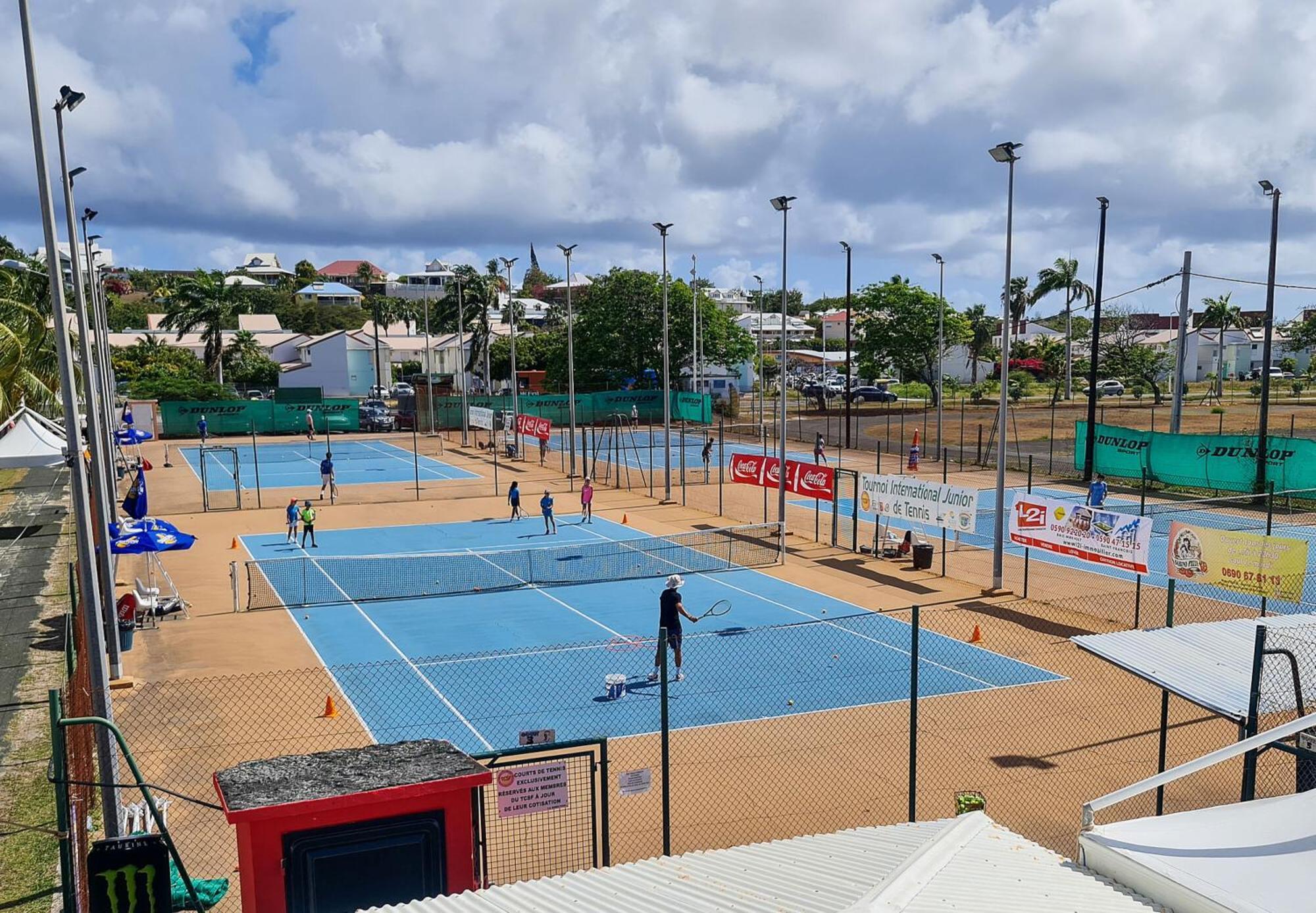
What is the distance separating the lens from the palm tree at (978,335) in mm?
101625

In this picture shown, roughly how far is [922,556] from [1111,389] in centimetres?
7332

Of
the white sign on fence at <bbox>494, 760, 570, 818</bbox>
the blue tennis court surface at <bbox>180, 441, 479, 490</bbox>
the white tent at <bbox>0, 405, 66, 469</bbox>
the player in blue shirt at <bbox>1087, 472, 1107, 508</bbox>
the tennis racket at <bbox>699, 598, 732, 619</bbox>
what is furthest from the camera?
the blue tennis court surface at <bbox>180, 441, 479, 490</bbox>

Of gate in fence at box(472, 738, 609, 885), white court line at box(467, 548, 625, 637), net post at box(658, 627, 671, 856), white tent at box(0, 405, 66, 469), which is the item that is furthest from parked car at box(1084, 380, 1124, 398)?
net post at box(658, 627, 671, 856)

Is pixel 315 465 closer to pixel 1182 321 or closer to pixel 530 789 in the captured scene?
pixel 1182 321

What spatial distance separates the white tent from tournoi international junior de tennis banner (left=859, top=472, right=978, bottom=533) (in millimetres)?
19931

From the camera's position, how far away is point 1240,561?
61.7ft

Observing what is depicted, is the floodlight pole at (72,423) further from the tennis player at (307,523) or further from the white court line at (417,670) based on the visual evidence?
the tennis player at (307,523)

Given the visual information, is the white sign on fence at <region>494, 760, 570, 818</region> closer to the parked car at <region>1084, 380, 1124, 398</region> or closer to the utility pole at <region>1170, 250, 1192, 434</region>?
A: the utility pole at <region>1170, 250, 1192, 434</region>

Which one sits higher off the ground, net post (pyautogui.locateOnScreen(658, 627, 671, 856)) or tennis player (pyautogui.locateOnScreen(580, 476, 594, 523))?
net post (pyautogui.locateOnScreen(658, 627, 671, 856))

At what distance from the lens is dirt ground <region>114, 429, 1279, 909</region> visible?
12.1 meters

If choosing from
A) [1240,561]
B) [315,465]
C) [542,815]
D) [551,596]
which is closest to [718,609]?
[551,596]

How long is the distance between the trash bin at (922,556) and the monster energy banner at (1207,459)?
43.3ft

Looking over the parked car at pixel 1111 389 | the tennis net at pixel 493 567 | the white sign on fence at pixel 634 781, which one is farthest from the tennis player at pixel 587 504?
the parked car at pixel 1111 389

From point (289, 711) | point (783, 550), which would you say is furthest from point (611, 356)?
point (289, 711)
